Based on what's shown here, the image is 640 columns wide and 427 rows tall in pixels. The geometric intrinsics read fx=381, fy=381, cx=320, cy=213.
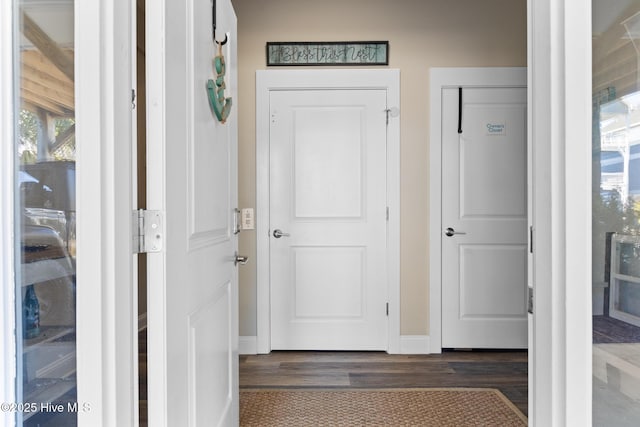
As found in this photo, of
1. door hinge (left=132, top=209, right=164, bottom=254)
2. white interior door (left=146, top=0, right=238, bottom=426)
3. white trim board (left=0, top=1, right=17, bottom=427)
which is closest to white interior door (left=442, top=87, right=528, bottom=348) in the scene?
white interior door (left=146, top=0, right=238, bottom=426)

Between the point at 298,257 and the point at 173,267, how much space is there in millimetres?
1817

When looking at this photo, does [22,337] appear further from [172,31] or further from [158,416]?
[172,31]

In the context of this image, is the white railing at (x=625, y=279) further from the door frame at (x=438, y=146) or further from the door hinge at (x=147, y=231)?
the door frame at (x=438, y=146)

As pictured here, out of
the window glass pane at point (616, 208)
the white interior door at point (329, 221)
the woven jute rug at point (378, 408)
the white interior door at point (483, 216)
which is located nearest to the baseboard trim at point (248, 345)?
the white interior door at point (329, 221)

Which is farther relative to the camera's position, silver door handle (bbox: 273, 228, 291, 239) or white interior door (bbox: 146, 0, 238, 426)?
silver door handle (bbox: 273, 228, 291, 239)

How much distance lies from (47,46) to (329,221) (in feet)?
6.94

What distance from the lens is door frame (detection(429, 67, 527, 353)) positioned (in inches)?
106

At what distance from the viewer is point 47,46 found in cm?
73

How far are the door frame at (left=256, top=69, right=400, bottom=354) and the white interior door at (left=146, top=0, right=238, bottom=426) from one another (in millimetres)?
1160

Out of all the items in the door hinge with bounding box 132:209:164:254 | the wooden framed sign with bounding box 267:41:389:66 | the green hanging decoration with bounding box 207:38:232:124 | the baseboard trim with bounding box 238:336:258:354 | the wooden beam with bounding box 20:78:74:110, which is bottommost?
the baseboard trim with bounding box 238:336:258:354

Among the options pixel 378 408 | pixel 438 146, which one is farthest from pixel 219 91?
pixel 438 146

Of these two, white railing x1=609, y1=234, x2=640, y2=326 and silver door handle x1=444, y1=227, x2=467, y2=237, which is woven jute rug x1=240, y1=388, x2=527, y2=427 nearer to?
silver door handle x1=444, y1=227, x2=467, y2=237

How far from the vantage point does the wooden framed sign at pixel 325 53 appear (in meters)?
2.68

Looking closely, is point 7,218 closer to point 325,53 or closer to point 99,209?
point 99,209
